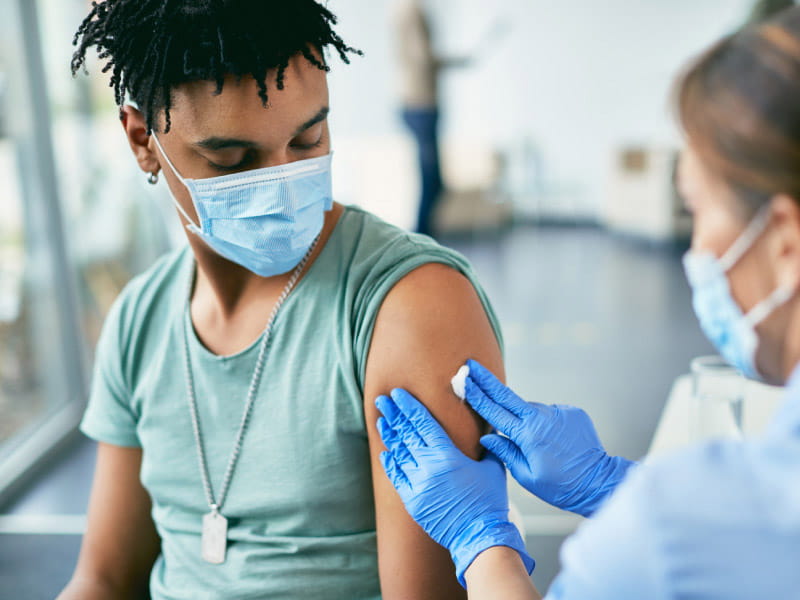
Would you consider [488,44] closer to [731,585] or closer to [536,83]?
[536,83]

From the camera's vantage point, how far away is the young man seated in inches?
39.8

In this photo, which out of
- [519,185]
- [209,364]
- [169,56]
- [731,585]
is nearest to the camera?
[731,585]

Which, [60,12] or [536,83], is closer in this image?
[60,12]

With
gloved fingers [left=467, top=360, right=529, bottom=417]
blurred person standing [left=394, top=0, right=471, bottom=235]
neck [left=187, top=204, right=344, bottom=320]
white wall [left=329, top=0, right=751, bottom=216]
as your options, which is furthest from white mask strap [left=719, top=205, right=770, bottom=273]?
white wall [left=329, top=0, right=751, bottom=216]

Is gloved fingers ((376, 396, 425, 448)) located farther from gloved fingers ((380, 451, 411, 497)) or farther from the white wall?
the white wall

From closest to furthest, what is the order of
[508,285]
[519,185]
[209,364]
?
[209,364]
[508,285]
[519,185]

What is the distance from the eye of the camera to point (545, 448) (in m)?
1.04

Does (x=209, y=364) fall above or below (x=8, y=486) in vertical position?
above

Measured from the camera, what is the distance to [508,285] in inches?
209

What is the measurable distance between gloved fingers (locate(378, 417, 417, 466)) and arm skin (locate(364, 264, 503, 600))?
0.8 inches

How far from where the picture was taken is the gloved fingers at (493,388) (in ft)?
3.35

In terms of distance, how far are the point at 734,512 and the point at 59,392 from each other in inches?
118

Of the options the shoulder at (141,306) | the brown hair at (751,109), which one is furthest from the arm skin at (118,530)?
the brown hair at (751,109)

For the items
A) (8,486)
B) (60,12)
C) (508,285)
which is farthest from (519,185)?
(8,486)
